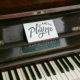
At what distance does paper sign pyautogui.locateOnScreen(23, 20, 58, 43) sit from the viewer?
5.61ft

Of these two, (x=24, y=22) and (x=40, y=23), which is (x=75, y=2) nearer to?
(x=40, y=23)

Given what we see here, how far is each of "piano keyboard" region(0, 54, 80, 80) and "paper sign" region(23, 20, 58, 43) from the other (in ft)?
0.82

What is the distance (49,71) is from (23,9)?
2.02ft

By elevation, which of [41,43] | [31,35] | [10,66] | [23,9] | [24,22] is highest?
[23,9]

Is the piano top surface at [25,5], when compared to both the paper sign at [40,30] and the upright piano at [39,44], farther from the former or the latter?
the paper sign at [40,30]

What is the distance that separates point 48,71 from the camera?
1704mm

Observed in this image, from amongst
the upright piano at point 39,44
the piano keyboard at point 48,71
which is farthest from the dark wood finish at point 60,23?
the piano keyboard at point 48,71

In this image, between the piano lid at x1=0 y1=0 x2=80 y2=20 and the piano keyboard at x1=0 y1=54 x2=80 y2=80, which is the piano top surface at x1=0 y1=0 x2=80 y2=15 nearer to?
the piano lid at x1=0 y1=0 x2=80 y2=20

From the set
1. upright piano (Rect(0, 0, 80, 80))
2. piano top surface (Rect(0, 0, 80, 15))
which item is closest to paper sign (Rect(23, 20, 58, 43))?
upright piano (Rect(0, 0, 80, 80))

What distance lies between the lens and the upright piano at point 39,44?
1678 mm

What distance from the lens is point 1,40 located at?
65.8 inches

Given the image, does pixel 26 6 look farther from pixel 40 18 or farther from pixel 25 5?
pixel 40 18

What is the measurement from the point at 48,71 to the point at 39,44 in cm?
27

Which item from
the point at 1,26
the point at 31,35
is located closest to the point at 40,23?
the point at 31,35
